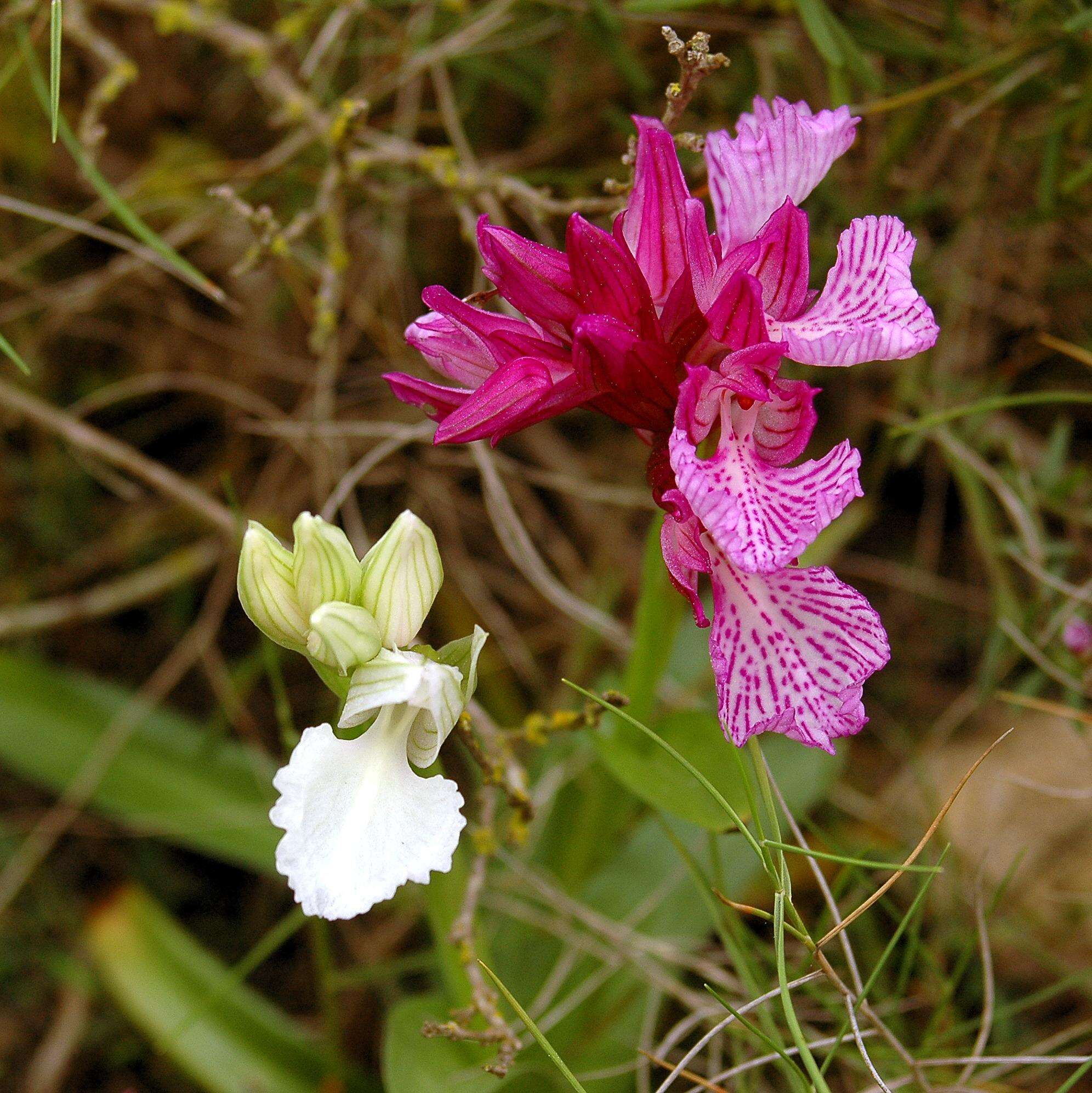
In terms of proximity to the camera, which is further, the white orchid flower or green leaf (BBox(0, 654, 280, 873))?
green leaf (BBox(0, 654, 280, 873))

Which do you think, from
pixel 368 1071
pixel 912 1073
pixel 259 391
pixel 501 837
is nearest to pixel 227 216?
pixel 259 391

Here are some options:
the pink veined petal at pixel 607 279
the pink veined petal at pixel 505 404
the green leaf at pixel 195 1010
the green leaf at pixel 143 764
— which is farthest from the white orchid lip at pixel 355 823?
the green leaf at pixel 143 764

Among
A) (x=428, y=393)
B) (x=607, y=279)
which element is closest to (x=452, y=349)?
(x=428, y=393)

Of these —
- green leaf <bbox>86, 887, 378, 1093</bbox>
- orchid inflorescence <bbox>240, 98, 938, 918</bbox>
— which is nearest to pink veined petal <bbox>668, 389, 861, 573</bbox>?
orchid inflorescence <bbox>240, 98, 938, 918</bbox>

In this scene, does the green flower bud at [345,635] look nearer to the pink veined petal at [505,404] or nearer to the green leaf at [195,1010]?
the pink veined petal at [505,404]

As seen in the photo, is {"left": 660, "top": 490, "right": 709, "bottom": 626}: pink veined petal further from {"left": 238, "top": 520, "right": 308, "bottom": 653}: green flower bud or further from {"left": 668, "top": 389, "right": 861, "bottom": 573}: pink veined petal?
{"left": 238, "top": 520, "right": 308, "bottom": 653}: green flower bud

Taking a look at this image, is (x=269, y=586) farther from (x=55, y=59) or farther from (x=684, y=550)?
(x=55, y=59)
